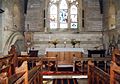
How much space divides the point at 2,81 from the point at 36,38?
41.4 feet

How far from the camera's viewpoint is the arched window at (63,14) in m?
15.3

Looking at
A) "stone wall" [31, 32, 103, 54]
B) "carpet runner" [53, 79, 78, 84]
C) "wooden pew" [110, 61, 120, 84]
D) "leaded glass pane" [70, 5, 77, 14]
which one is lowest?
"carpet runner" [53, 79, 78, 84]

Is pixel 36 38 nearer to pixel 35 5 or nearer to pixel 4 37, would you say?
pixel 35 5

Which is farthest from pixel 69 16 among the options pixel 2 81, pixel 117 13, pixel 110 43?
pixel 2 81

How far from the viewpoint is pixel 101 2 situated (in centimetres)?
1505

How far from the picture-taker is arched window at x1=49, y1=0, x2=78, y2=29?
15281 millimetres

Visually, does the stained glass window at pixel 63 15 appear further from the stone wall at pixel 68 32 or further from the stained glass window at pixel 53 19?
the stone wall at pixel 68 32

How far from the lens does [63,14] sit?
1534 centimetres

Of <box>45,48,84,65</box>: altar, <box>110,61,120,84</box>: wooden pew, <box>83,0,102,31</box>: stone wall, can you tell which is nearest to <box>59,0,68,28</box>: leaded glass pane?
<box>83,0,102,31</box>: stone wall

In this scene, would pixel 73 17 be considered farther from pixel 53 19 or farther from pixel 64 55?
pixel 64 55

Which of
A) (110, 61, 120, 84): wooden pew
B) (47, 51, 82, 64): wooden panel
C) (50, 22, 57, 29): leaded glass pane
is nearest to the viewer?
(110, 61, 120, 84): wooden pew

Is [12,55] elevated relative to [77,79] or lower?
elevated

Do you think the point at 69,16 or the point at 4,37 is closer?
the point at 4,37

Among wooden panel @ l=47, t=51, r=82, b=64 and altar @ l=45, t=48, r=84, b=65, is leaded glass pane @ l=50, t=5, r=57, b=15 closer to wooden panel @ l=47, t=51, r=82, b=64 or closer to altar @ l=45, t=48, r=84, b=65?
altar @ l=45, t=48, r=84, b=65
